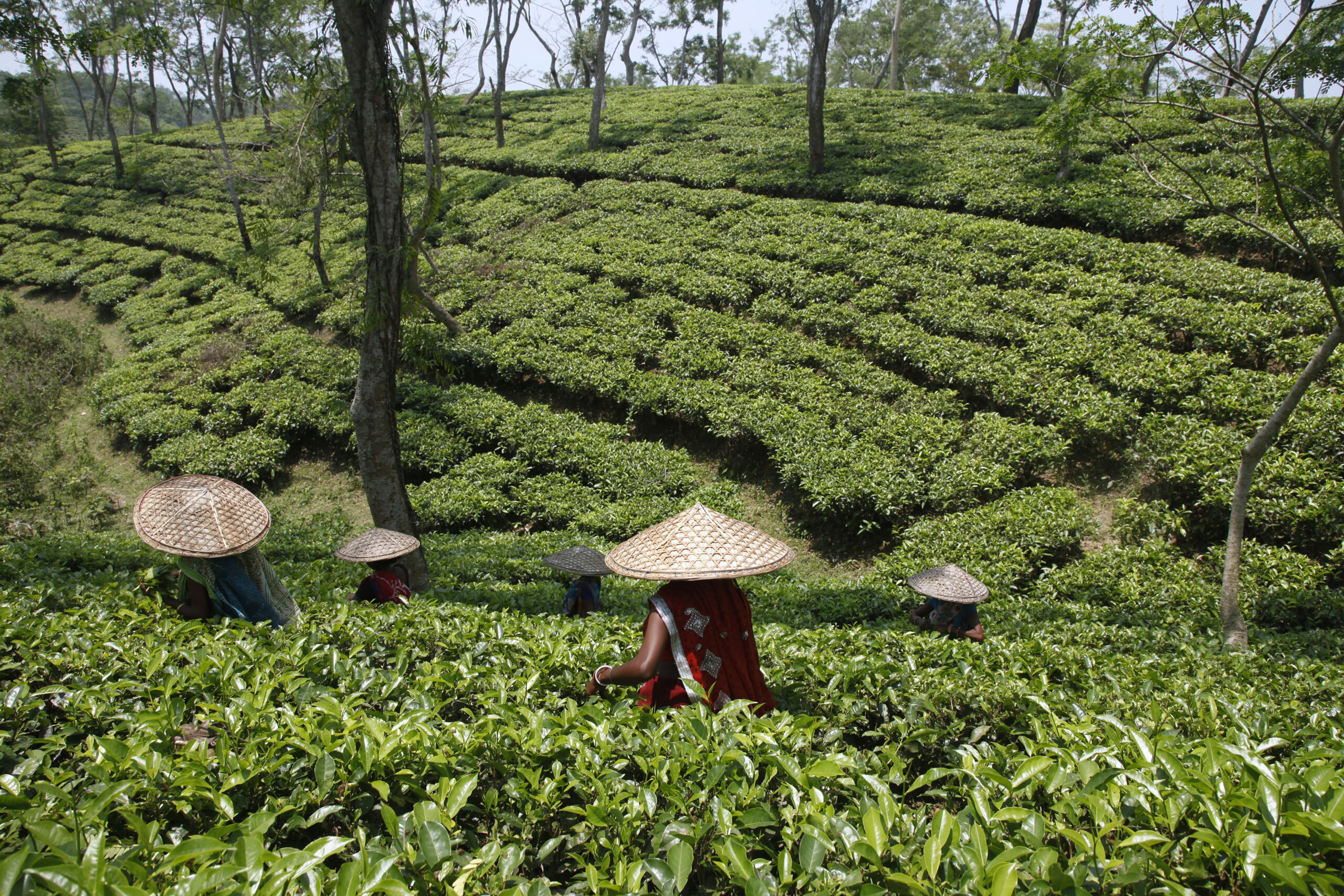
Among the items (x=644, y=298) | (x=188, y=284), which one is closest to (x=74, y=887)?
(x=644, y=298)

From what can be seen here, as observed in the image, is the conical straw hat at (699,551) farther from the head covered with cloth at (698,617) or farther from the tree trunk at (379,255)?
the tree trunk at (379,255)

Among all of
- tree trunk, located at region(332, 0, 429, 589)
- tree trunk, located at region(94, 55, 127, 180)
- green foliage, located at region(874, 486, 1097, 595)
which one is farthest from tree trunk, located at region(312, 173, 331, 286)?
tree trunk, located at region(94, 55, 127, 180)

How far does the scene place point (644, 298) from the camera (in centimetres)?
1330

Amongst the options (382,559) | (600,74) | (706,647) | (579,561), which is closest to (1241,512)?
(706,647)

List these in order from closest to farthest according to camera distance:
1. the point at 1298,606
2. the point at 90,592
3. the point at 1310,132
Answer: the point at 90,592 < the point at 1310,132 < the point at 1298,606

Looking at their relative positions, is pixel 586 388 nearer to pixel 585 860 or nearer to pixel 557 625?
pixel 557 625

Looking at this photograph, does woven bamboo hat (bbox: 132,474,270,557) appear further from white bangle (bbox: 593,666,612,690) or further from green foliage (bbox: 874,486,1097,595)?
green foliage (bbox: 874,486,1097,595)

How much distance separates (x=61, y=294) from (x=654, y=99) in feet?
68.4

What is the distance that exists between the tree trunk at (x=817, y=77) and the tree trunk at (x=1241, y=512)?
12753mm

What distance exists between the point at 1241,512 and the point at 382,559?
6.28 metres

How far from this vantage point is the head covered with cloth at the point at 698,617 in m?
2.65

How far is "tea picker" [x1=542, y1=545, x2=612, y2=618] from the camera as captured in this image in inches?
210

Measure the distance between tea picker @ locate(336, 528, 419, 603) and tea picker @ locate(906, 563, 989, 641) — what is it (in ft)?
11.8

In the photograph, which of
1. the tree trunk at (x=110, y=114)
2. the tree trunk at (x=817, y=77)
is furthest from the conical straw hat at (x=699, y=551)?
the tree trunk at (x=110, y=114)
